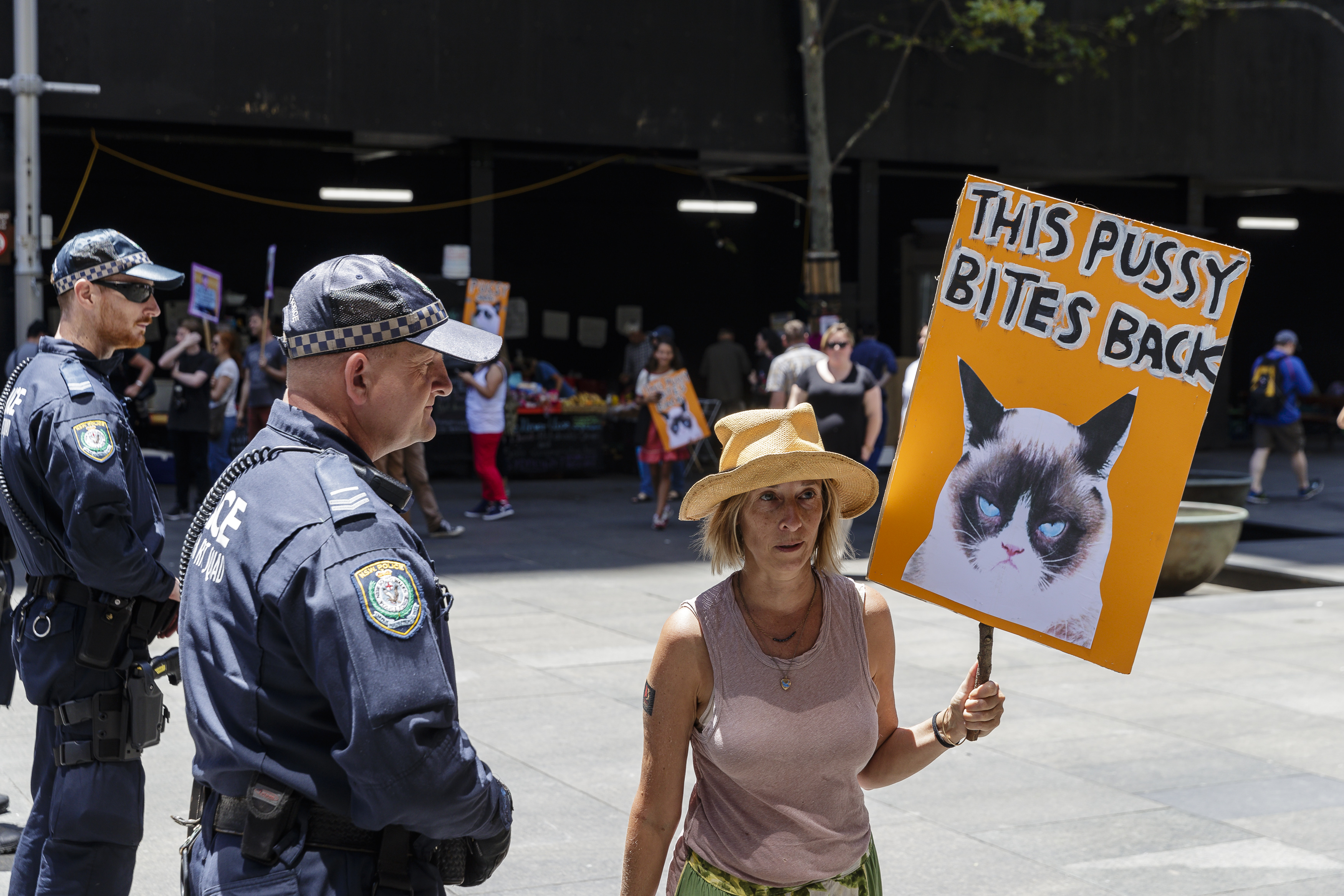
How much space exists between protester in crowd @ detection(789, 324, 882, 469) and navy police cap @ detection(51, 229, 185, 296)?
7487mm

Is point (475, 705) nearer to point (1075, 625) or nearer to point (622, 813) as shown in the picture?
point (622, 813)

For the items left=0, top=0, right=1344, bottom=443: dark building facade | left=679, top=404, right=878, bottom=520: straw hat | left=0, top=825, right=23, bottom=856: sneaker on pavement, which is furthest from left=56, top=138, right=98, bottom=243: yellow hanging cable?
left=679, top=404, right=878, bottom=520: straw hat

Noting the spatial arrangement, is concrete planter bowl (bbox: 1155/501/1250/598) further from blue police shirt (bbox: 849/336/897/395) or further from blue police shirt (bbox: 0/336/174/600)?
blue police shirt (bbox: 0/336/174/600)

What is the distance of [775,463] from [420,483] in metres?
10.2

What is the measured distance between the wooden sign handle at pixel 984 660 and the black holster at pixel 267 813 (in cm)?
135

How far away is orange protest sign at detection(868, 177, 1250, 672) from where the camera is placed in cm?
281

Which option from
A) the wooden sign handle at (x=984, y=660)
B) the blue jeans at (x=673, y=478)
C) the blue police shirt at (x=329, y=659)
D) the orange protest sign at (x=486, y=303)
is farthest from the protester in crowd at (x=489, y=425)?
the blue police shirt at (x=329, y=659)

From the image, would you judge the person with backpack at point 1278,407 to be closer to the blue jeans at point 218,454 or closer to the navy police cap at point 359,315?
the blue jeans at point 218,454

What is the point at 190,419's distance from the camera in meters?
13.8

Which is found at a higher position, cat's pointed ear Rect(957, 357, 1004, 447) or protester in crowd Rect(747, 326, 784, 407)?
cat's pointed ear Rect(957, 357, 1004, 447)

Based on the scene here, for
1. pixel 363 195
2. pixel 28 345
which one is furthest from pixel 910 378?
pixel 363 195

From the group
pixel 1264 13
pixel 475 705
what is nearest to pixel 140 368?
pixel 475 705

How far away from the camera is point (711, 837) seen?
303 centimetres

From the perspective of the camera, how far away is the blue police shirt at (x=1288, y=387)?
15773 millimetres
